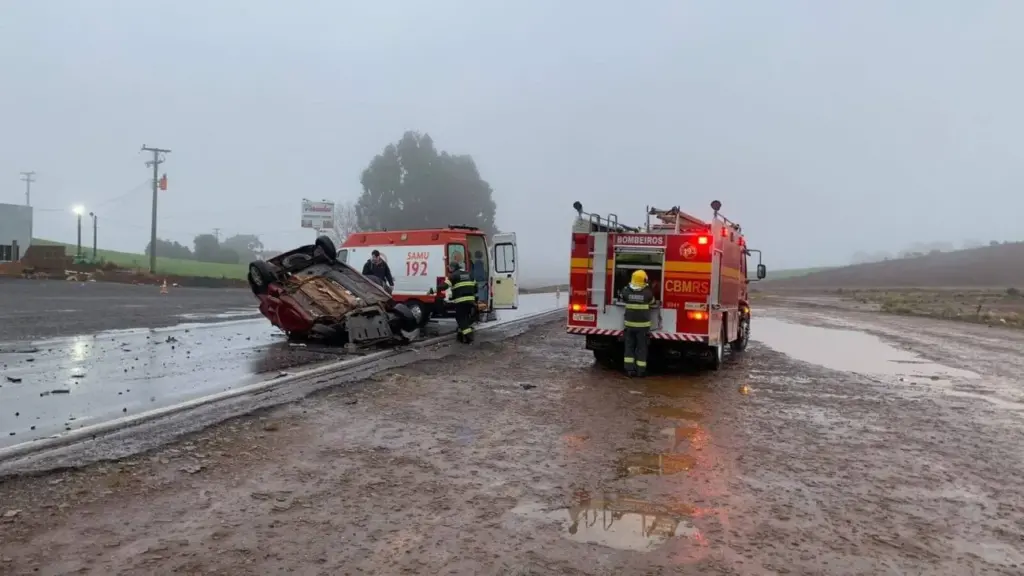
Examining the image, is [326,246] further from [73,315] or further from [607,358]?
[73,315]

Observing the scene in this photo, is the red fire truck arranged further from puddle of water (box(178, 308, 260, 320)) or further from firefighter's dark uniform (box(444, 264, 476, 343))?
puddle of water (box(178, 308, 260, 320))

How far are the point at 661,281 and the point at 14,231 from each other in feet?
147

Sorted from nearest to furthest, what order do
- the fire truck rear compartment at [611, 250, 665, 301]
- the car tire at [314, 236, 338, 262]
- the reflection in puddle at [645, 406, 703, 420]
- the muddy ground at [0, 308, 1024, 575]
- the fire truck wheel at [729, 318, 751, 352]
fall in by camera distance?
the muddy ground at [0, 308, 1024, 575]
the reflection in puddle at [645, 406, 703, 420]
the fire truck rear compartment at [611, 250, 665, 301]
the car tire at [314, 236, 338, 262]
the fire truck wheel at [729, 318, 751, 352]

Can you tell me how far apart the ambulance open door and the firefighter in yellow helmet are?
7.03m

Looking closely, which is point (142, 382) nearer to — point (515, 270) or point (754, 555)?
point (754, 555)

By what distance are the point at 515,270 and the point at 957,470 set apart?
39.7ft

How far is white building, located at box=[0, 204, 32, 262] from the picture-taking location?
131ft

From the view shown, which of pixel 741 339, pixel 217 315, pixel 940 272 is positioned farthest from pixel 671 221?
pixel 940 272

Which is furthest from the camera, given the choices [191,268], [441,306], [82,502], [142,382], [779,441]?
[191,268]

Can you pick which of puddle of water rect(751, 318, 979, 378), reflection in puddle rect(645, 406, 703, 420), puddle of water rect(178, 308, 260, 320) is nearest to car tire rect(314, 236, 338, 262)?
puddle of water rect(178, 308, 260, 320)

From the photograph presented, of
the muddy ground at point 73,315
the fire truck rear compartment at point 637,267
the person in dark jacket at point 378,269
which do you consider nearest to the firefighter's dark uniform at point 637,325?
the fire truck rear compartment at point 637,267

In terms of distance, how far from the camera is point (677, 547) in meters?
3.73

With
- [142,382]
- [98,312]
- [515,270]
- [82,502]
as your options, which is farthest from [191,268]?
[82,502]

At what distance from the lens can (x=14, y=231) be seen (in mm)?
40500
